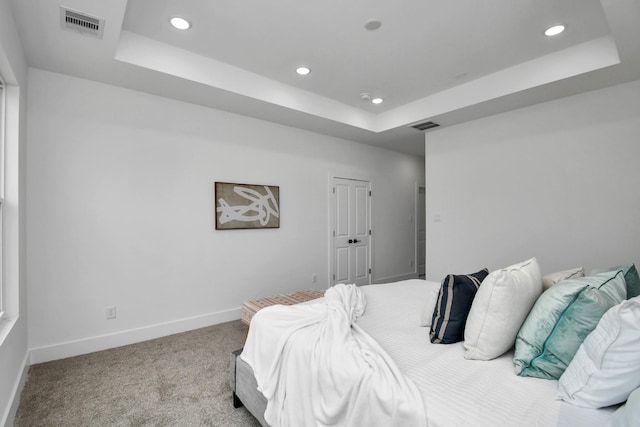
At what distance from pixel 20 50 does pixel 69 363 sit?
8.56 ft

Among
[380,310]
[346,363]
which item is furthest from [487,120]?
[346,363]

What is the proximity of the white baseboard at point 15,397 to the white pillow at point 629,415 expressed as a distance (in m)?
2.80

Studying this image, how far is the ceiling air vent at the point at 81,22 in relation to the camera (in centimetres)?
215

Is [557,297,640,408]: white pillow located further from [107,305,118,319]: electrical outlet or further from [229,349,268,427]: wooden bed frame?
[107,305,118,319]: electrical outlet

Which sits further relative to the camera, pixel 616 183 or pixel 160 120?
pixel 160 120

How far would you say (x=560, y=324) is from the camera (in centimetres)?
130

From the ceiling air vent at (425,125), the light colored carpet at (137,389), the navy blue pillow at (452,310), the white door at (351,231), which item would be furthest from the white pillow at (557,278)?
the white door at (351,231)

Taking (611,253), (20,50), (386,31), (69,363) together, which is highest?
(386,31)

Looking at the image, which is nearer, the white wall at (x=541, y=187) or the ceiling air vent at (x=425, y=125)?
the white wall at (x=541, y=187)

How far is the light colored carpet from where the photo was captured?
2002mm

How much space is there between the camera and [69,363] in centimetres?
275

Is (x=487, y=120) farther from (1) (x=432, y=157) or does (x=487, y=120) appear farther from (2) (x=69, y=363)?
(2) (x=69, y=363)

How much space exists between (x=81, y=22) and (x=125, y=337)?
9.22ft

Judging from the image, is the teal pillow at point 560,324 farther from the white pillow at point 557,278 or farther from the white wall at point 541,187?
the white wall at point 541,187
